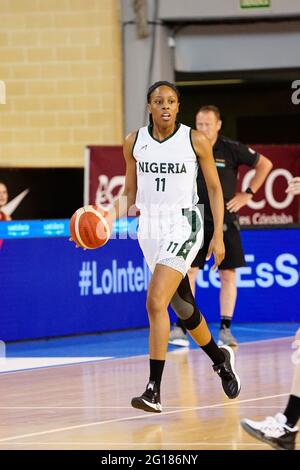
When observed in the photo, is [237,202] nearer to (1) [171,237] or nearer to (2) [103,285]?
(2) [103,285]

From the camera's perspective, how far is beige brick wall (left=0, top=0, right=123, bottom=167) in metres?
17.6

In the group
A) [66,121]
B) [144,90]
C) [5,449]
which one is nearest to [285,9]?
[144,90]

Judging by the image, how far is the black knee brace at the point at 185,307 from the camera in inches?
333

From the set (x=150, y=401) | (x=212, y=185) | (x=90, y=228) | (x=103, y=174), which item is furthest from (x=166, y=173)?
(x=103, y=174)

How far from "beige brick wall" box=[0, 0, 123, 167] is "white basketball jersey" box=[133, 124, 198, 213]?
30.2ft

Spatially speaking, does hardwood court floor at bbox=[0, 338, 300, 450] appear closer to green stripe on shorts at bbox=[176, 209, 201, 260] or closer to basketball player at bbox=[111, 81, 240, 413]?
basketball player at bbox=[111, 81, 240, 413]

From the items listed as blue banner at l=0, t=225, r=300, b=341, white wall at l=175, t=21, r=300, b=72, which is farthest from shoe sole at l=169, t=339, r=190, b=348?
white wall at l=175, t=21, r=300, b=72

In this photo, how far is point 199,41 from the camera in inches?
722

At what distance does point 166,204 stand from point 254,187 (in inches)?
155

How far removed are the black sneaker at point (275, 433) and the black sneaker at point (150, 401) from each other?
1.53m
